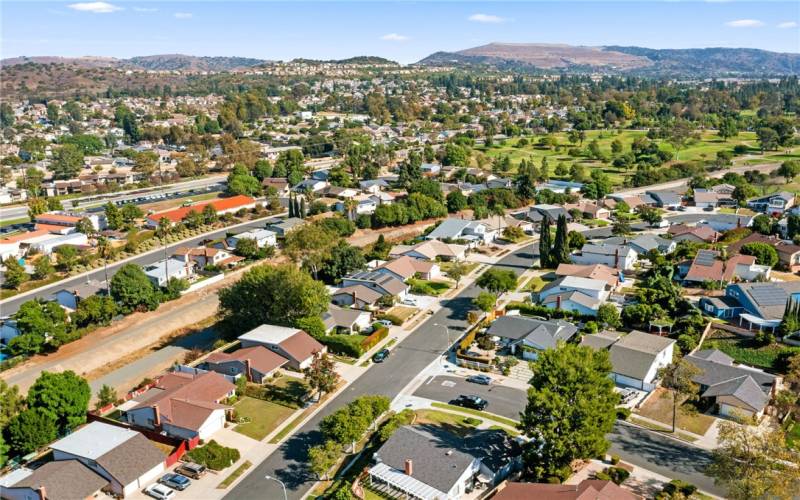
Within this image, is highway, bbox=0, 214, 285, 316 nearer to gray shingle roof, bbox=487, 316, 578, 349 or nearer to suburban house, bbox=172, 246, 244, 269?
suburban house, bbox=172, 246, 244, 269

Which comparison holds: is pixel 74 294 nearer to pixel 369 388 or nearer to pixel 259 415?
pixel 259 415

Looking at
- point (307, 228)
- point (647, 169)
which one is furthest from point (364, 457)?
point (647, 169)

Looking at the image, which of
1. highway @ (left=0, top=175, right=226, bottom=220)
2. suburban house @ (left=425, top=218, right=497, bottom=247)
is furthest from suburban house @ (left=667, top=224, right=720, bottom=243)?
highway @ (left=0, top=175, right=226, bottom=220)

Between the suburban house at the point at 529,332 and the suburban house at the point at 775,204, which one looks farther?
the suburban house at the point at 775,204

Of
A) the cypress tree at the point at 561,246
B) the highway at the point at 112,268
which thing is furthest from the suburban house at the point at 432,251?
the highway at the point at 112,268

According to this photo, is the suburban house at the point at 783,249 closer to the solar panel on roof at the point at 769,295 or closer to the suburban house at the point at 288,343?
the solar panel on roof at the point at 769,295

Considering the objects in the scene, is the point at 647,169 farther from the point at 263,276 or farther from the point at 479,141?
the point at 263,276

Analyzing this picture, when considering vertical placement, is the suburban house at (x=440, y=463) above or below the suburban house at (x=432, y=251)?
below
